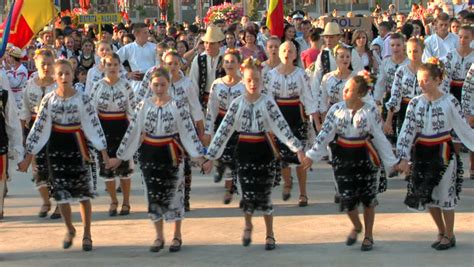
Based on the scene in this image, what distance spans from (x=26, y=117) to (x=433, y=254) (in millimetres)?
4770

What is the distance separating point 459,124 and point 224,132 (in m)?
2.18

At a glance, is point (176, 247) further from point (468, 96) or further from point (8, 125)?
point (468, 96)

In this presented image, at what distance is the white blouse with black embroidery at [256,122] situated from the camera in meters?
8.90

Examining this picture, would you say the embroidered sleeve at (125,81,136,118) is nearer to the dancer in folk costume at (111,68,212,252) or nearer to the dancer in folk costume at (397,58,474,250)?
the dancer in folk costume at (111,68,212,252)

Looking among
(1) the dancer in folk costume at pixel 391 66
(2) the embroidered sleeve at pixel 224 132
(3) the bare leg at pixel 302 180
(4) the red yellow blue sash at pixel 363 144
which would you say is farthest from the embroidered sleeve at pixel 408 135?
(1) the dancer in folk costume at pixel 391 66

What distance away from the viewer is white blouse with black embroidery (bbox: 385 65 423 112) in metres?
11.1

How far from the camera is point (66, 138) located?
356 inches

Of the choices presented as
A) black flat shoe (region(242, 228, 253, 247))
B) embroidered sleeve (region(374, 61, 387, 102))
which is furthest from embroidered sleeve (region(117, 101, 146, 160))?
embroidered sleeve (region(374, 61, 387, 102))

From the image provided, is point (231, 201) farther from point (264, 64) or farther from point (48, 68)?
point (48, 68)

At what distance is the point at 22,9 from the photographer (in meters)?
12.7

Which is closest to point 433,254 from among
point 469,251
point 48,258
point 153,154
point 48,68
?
point 469,251

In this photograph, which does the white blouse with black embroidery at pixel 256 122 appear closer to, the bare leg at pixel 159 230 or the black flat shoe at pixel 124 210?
the bare leg at pixel 159 230

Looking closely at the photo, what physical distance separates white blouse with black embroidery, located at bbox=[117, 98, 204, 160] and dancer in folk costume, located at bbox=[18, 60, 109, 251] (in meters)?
0.33

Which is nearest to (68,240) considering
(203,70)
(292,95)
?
(292,95)
